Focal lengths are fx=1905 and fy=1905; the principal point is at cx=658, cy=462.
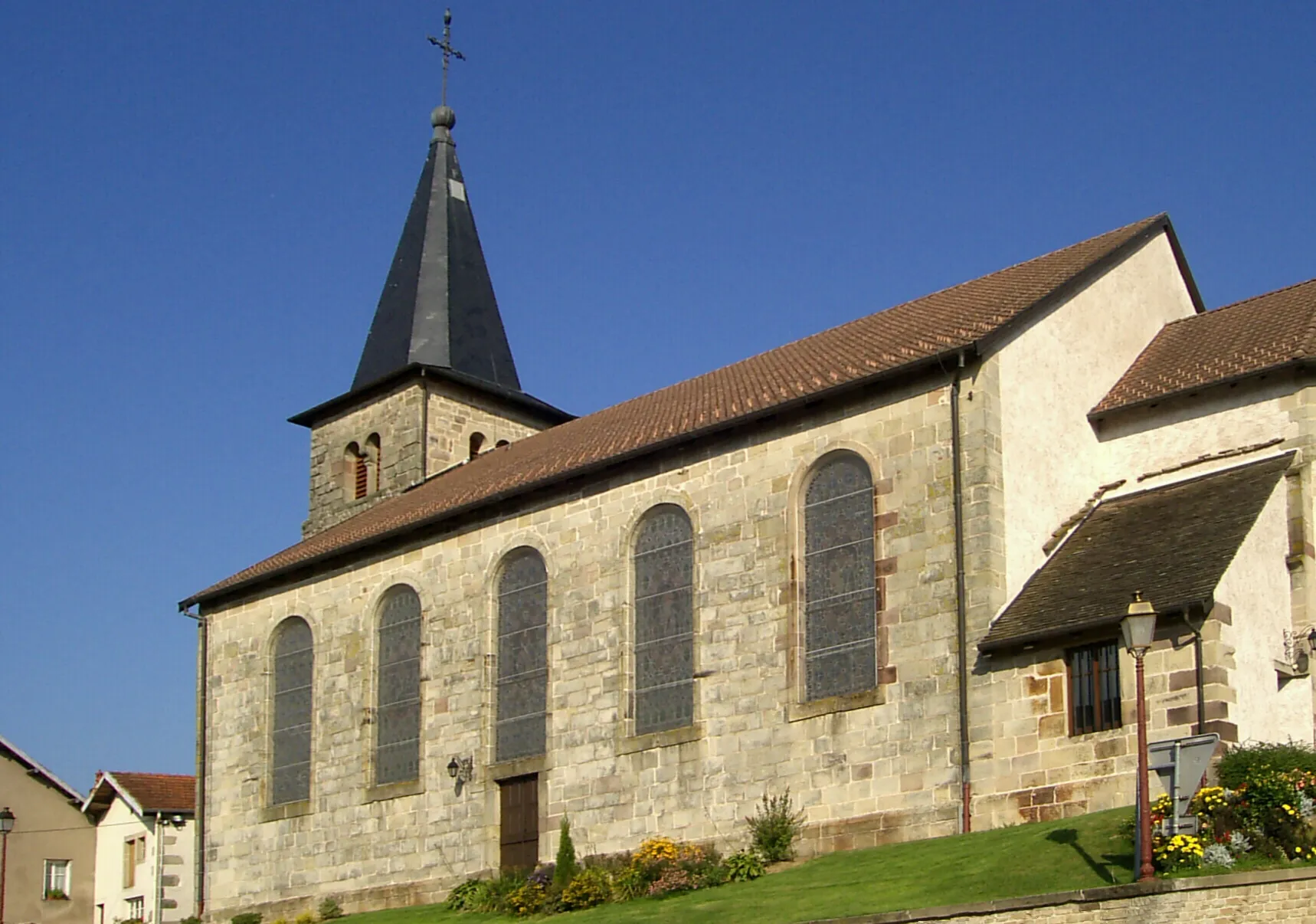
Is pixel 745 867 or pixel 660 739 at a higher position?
pixel 660 739

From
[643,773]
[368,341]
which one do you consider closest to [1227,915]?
[643,773]

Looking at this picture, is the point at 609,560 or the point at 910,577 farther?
the point at 609,560

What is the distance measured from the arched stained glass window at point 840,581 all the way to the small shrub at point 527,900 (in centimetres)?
504

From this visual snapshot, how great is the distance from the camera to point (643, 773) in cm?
2850

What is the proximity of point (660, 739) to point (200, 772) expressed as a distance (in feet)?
43.7

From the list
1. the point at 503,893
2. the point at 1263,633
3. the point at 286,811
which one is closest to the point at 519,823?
the point at 503,893

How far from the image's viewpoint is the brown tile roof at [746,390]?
27.5 meters

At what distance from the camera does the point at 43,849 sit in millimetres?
44312

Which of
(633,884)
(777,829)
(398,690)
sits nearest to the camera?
(777,829)

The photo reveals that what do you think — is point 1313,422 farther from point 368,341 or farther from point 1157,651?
point 368,341

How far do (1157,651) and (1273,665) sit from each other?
1.89 metres

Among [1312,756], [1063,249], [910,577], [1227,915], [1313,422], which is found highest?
[1063,249]

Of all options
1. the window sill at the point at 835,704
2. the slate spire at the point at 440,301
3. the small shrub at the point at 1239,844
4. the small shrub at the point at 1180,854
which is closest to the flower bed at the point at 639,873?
the window sill at the point at 835,704

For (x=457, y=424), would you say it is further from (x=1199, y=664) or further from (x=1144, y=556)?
(x=1199, y=664)
